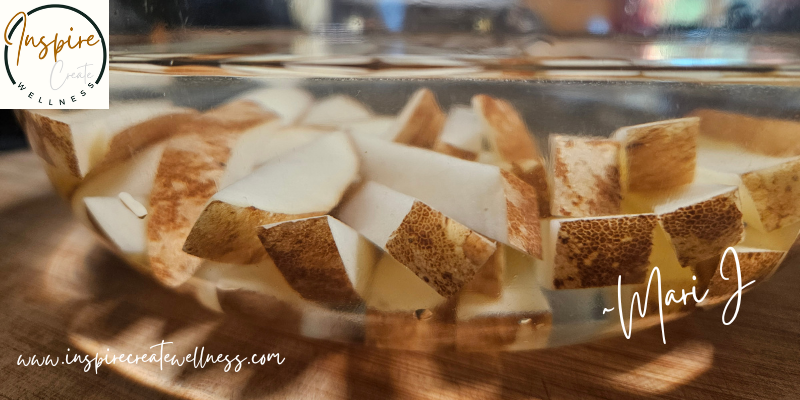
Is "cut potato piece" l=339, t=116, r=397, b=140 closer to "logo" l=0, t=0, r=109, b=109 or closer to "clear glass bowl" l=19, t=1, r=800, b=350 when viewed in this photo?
"clear glass bowl" l=19, t=1, r=800, b=350

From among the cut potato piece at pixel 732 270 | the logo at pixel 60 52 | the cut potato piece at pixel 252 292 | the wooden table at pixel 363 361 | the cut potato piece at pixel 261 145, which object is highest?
the logo at pixel 60 52

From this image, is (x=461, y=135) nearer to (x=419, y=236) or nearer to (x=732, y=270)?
(x=419, y=236)

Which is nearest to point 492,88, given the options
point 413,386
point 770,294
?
point 413,386

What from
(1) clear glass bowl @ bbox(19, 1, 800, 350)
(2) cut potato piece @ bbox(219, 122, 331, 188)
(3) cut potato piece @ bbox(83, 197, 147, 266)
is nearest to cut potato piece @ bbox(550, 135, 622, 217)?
(1) clear glass bowl @ bbox(19, 1, 800, 350)

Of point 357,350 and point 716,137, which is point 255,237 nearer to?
point 357,350

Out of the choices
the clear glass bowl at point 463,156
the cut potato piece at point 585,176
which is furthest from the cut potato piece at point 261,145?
the cut potato piece at point 585,176

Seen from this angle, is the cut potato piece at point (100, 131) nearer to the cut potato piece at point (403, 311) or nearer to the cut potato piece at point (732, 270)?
the cut potato piece at point (403, 311)
